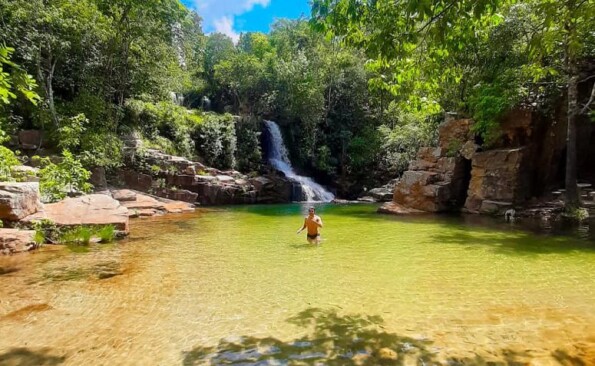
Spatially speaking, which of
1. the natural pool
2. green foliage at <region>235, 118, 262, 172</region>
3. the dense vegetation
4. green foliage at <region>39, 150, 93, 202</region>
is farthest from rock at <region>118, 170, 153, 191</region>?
the natural pool

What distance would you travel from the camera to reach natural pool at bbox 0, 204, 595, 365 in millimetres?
4113

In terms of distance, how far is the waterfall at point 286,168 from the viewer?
94.1ft

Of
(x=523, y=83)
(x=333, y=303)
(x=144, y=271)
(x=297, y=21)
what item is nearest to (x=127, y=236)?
(x=144, y=271)

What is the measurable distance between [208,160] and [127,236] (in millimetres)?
16129

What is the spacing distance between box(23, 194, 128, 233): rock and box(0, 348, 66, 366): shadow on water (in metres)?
7.16

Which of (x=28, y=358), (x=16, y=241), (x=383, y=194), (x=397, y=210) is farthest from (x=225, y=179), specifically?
(x=28, y=358)

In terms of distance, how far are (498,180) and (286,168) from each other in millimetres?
17541

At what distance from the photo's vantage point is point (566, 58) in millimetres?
14312

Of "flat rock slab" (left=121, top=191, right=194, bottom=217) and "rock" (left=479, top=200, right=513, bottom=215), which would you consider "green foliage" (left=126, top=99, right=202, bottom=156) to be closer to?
"flat rock slab" (left=121, top=191, right=194, bottom=217)

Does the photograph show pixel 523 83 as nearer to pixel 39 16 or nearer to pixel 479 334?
pixel 479 334

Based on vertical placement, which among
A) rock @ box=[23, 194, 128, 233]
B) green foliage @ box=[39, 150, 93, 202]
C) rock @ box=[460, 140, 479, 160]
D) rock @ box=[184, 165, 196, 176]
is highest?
rock @ box=[460, 140, 479, 160]

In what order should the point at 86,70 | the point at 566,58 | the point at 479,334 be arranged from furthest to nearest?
the point at 86,70
the point at 566,58
the point at 479,334

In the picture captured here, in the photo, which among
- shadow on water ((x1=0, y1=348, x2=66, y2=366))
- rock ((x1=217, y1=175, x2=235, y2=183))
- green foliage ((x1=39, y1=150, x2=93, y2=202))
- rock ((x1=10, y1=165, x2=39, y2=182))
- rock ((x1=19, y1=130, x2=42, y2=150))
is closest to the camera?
shadow on water ((x1=0, y1=348, x2=66, y2=366))

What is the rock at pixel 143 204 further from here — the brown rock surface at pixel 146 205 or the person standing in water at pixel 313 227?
the person standing in water at pixel 313 227
